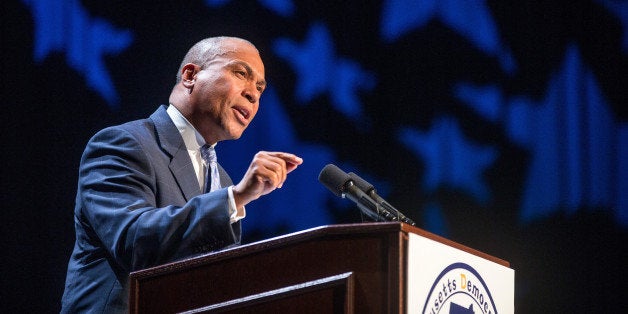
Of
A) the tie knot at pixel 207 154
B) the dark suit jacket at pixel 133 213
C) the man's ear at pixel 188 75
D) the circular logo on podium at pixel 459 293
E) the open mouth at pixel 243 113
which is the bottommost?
the circular logo on podium at pixel 459 293

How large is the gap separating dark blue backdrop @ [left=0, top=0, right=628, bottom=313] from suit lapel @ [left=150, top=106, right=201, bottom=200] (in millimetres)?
1047

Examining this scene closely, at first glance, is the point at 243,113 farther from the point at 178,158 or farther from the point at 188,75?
the point at 178,158

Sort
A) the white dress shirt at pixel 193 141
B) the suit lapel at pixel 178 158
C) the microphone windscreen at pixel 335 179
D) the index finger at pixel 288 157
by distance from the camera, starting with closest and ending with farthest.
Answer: the index finger at pixel 288 157
the microphone windscreen at pixel 335 179
the suit lapel at pixel 178 158
the white dress shirt at pixel 193 141

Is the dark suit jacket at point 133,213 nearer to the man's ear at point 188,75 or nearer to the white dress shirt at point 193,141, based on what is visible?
the white dress shirt at point 193,141

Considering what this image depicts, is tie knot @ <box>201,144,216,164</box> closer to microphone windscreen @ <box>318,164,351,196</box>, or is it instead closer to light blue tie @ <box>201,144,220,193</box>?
light blue tie @ <box>201,144,220,193</box>

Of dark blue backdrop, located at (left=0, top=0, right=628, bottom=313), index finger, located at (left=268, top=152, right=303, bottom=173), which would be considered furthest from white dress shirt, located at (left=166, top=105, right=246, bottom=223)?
dark blue backdrop, located at (left=0, top=0, right=628, bottom=313)

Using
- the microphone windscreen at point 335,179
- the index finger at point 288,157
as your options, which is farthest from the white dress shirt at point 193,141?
the index finger at point 288,157

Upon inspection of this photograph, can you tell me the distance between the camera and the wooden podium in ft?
4.17

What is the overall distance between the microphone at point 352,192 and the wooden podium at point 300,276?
0.77 feet

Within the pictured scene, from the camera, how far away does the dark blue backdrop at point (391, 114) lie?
2857 mm

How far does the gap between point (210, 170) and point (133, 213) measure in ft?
2.05

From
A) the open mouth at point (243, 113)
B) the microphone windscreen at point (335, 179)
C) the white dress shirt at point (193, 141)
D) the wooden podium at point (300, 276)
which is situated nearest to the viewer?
the wooden podium at point (300, 276)

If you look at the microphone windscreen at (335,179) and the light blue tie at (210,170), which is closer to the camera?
the microphone windscreen at (335,179)

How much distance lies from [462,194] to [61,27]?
191cm
